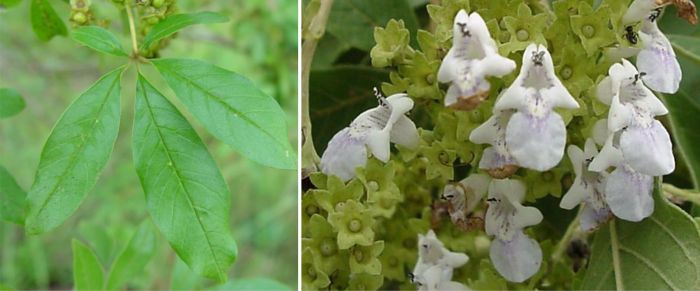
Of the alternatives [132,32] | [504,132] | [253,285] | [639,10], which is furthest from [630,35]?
[253,285]

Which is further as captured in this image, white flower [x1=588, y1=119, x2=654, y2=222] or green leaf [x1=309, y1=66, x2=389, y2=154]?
green leaf [x1=309, y1=66, x2=389, y2=154]

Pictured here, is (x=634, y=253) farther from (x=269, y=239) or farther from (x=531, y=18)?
(x=269, y=239)

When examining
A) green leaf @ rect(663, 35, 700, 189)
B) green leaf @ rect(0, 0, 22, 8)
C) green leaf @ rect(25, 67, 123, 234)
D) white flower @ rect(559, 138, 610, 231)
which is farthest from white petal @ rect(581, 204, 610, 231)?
green leaf @ rect(0, 0, 22, 8)

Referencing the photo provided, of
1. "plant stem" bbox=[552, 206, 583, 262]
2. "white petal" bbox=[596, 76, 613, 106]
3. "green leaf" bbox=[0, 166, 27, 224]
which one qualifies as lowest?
"plant stem" bbox=[552, 206, 583, 262]

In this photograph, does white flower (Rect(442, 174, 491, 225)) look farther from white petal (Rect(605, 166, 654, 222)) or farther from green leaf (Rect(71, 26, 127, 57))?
green leaf (Rect(71, 26, 127, 57))

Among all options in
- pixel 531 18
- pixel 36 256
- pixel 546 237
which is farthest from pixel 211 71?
pixel 36 256
